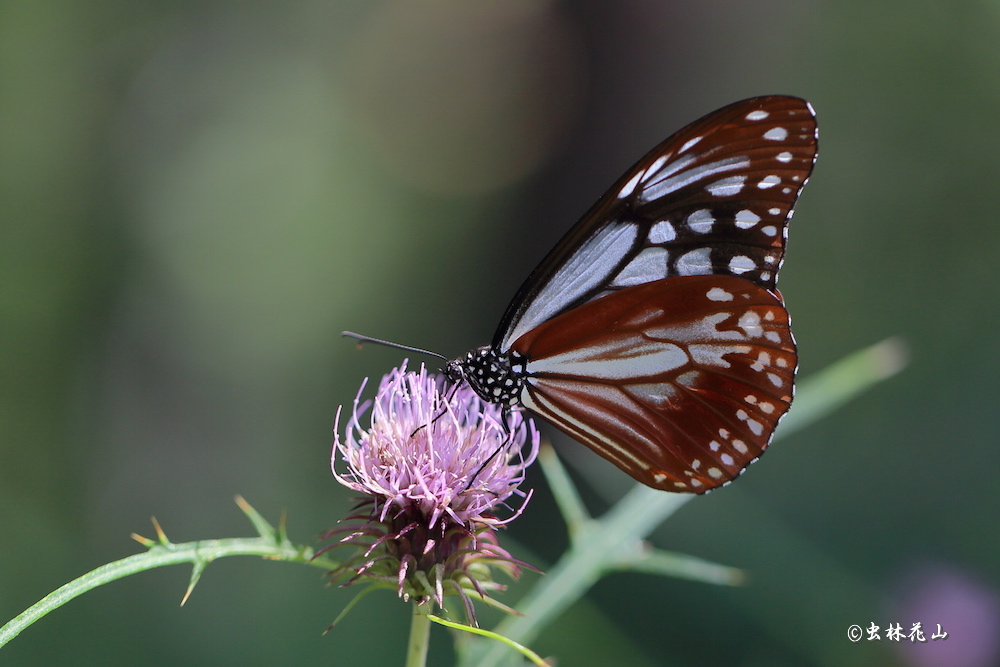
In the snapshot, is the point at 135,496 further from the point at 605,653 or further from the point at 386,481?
the point at 386,481

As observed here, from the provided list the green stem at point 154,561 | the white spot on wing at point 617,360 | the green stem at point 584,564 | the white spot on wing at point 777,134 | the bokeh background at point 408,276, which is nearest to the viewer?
the green stem at point 154,561

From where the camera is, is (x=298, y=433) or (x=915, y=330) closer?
(x=915, y=330)

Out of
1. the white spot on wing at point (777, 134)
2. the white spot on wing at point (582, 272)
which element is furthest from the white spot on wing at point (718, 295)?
the white spot on wing at point (777, 134)

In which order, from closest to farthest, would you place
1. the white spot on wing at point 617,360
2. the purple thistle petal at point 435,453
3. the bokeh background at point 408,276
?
the purple thistle petal at point 435,453 < the white spot on wing at point 617,360 < the bokeh background at point 408,276

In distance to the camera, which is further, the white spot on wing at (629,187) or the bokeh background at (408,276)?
the bokeh background at (408,276)

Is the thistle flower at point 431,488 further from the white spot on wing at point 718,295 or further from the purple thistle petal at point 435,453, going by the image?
the white spot on wing at point 718,295

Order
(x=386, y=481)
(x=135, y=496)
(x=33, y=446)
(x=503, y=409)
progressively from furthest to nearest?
(x=135, y=496)
(x=33, y=446)
(x=503, y=409)
(x=386, y=481)

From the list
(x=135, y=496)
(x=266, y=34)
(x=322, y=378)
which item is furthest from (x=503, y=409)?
(x=266, y=34)

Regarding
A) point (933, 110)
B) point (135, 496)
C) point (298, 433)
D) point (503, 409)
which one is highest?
point (933, 110)

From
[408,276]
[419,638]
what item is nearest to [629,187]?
[419,638]
